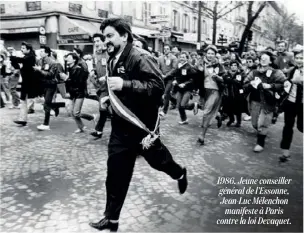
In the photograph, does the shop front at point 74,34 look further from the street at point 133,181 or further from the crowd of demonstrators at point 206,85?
the street at point 133,181

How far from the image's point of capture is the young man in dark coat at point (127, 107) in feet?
10.4

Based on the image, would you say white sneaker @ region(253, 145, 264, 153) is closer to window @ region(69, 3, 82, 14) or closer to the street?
the street

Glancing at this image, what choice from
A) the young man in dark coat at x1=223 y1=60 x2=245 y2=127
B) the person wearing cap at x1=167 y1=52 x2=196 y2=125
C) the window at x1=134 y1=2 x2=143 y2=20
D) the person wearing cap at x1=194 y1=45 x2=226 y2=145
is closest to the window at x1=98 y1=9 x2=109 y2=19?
the window at x1=134 y1=2 x2=143 y2=20

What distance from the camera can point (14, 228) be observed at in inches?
136

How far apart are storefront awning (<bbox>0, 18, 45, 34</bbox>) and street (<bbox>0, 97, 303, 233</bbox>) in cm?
1315

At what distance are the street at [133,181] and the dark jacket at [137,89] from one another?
95cm

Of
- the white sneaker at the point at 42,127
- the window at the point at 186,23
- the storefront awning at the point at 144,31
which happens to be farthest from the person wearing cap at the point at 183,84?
the window at the point at 186,23

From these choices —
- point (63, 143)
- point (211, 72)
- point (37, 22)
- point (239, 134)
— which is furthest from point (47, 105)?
point (37, 22)

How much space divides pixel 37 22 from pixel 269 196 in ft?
59.6

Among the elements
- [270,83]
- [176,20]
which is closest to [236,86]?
[270,83]

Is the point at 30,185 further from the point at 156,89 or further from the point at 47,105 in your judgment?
the point at 47,105

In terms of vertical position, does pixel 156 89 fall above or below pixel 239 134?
above

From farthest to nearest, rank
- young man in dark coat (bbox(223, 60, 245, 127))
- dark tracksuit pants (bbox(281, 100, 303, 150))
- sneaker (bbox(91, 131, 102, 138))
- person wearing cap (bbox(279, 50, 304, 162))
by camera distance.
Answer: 1. young man in dark coat (bbox(223, 60, 245, 127))
2. sneaker (bbox(91, 131, 102, 138))
3. dark tracksuit pants (bbox(281, 100, 303, 150))
4. person wearing cap (bbox(279, 50, 304, 162))

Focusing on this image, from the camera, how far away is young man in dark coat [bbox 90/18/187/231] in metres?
3.16
